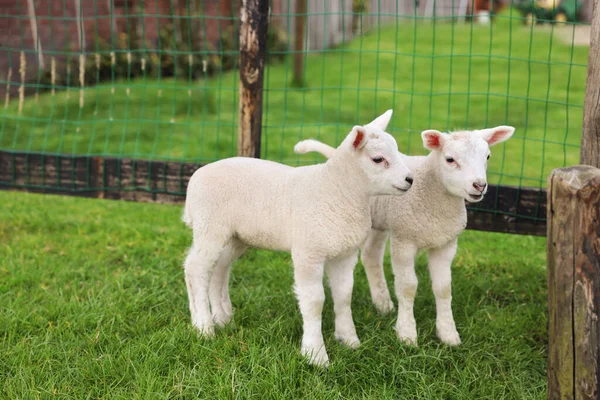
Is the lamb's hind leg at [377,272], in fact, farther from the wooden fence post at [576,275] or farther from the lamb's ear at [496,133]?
the wooden fence post at [576,275]

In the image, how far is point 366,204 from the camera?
373 cm

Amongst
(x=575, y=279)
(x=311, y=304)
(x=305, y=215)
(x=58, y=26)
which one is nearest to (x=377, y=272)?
(x=311, y=304)

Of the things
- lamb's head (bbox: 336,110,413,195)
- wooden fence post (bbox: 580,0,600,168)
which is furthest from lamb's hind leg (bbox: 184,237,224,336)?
wooden fence post (bbox: 580,0,600,168)

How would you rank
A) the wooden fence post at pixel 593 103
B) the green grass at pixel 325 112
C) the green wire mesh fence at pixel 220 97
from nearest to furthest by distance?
1. the wooden fence post at pixel 593 103
2. the green wire mesh fence at pixel 220 97
3. the green grass at pixel 325 112

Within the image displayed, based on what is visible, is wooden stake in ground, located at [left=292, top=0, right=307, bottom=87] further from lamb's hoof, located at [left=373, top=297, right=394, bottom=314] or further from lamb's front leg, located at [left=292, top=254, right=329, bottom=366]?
lamb's front leg, located at [left=292, top=254, right=329, bottom=366]

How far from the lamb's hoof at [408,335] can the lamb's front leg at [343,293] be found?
257mm

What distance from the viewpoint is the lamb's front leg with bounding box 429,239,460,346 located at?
161 inches

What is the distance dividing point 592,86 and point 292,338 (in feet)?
7.23

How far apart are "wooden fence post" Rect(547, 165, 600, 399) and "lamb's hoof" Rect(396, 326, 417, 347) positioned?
1252mm

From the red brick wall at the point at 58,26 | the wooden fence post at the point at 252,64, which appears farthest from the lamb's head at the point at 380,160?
the red brick wall at the point at 58,26

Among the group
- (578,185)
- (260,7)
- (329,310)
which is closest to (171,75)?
(260,7)

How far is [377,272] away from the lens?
177 inches

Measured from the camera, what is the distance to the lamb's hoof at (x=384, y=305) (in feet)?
14.8

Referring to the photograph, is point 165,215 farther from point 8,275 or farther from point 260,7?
point 260,7
